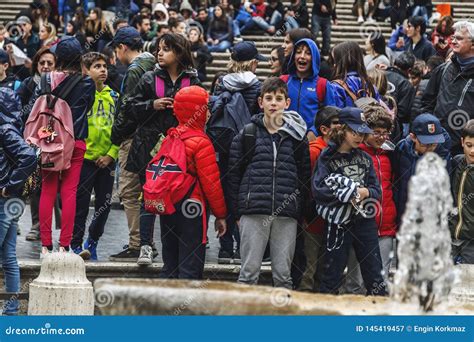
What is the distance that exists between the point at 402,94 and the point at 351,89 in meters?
2.04

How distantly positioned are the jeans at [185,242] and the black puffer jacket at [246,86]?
1.49m

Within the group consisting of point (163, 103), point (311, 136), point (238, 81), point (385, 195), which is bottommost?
point (385, 195)

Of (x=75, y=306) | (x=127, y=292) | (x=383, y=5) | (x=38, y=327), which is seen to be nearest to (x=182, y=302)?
(x=127, y=292)

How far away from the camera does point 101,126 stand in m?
13.5

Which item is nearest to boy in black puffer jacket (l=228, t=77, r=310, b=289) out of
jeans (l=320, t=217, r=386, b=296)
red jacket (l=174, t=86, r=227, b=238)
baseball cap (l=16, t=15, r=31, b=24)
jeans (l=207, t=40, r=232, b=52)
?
red jacket (l=174, t=86, r=227, b=238)

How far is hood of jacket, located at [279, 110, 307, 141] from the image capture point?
11719mm

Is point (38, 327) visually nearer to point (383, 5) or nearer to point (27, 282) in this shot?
point (27, 282)

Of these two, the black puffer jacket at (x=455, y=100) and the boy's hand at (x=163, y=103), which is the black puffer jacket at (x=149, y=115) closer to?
the boy's hand at (x=163, y=103)

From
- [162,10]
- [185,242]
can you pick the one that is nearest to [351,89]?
[185,242]

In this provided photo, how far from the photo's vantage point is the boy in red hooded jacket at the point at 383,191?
1195cm

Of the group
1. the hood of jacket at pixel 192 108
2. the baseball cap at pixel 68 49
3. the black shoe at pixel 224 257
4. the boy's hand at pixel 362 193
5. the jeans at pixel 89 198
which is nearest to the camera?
the boy's hand at pixel 362 193

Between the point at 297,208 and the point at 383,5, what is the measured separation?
643 inches

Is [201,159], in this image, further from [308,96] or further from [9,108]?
[9,108]

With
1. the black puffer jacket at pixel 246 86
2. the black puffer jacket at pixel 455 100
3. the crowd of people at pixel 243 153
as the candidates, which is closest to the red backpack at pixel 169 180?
the crowd of people at pixel 243 153
